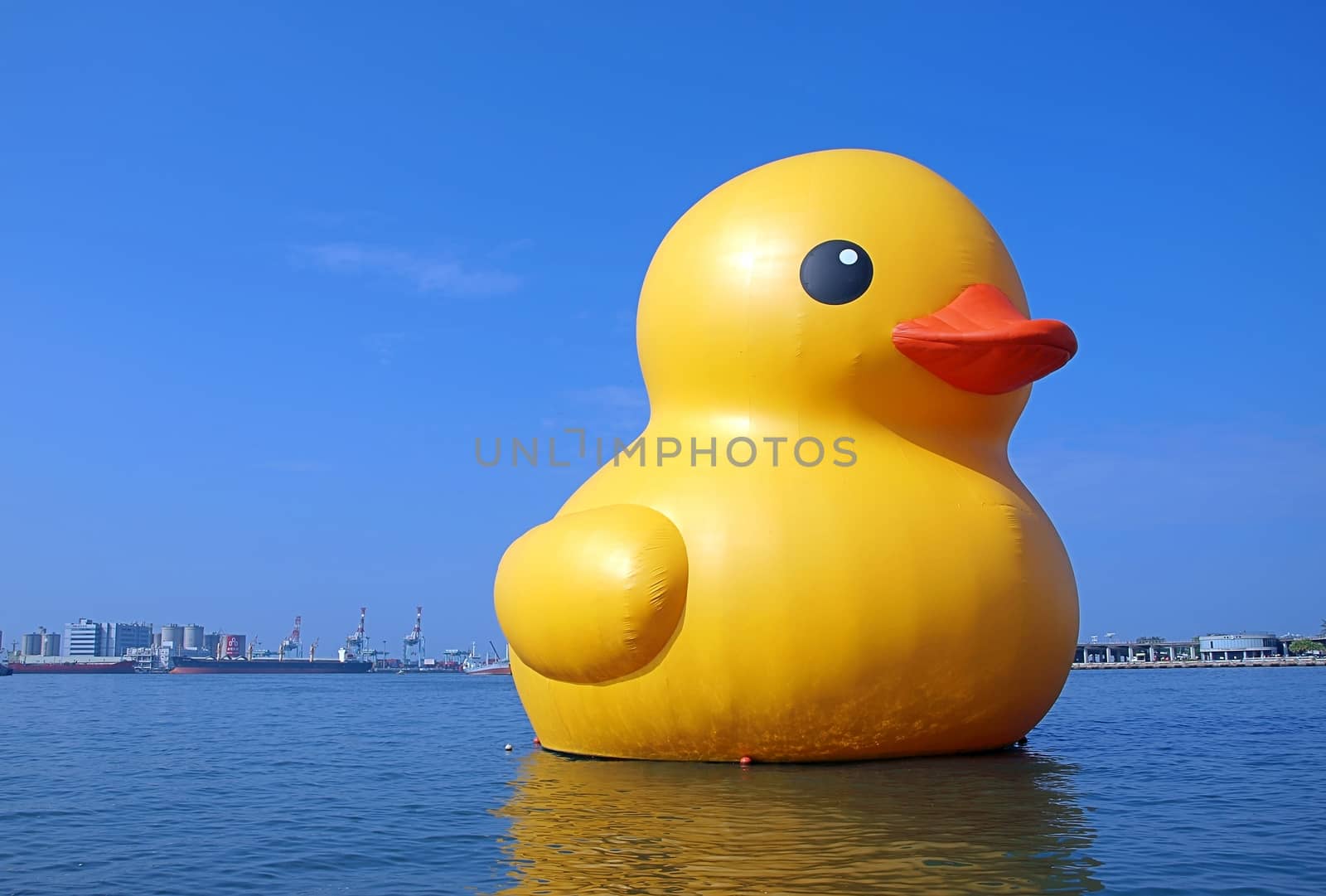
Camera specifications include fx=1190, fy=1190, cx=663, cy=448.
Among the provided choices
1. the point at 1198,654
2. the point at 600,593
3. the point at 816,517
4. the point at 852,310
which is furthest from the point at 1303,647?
the point at 600,593

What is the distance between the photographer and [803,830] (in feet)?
23.6

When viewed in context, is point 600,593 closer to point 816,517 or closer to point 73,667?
point 816,517

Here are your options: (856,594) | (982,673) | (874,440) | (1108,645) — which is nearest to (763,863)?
(856,594)

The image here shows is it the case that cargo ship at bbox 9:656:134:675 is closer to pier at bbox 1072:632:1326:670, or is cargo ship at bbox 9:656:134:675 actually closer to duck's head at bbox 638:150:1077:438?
pier at bbox 1072:632:1326:670

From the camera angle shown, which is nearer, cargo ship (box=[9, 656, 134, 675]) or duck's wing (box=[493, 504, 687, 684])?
duck's wing (box=[493, 504, 687, 684])

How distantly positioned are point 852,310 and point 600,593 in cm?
318

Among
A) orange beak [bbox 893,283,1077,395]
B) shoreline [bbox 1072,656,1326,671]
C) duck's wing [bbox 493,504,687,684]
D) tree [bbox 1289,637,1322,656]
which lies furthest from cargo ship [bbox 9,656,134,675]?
orange beak [bbox 893,283,1077,395]

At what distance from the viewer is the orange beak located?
9727mm

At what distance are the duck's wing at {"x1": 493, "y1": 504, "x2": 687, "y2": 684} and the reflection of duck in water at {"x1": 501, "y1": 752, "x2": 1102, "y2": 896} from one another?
1.00 meters

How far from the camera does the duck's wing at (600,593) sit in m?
9.26

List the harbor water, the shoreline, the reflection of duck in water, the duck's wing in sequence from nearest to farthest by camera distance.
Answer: the reflection of duck in water
the harbor water
the duck's wing
the shoreline

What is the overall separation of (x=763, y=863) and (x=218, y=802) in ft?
18.1

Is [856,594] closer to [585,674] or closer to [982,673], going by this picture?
[982,673]

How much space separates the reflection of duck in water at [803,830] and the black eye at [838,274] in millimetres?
3928
